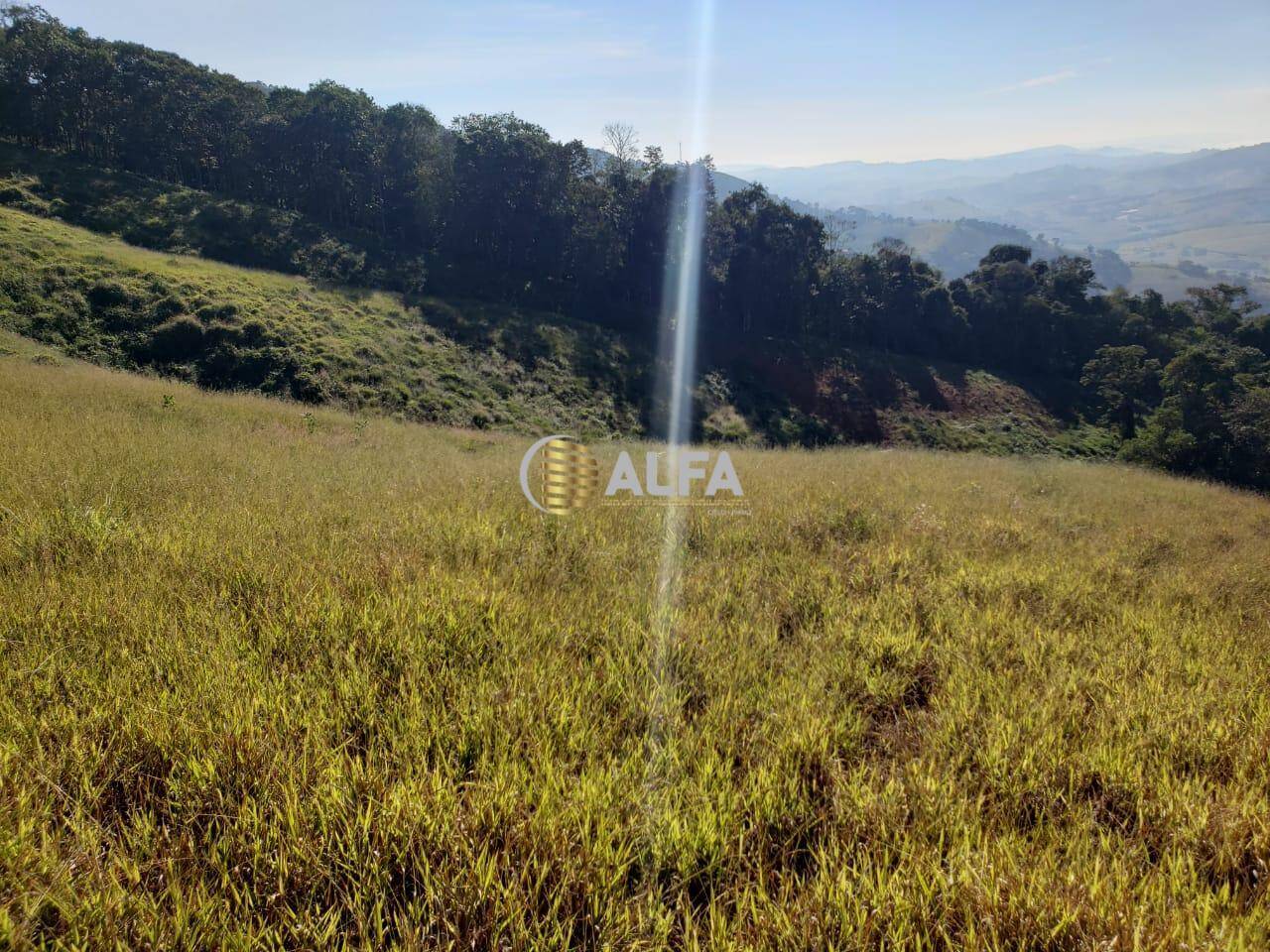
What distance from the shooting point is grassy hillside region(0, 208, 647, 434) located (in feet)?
62.1

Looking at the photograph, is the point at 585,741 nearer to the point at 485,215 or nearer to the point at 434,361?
the point at 434,361

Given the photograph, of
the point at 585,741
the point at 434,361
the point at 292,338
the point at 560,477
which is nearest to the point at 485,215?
the point at 434,361

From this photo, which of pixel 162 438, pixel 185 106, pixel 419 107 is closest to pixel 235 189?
pixel 185 106

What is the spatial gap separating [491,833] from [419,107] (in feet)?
179

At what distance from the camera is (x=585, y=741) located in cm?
247

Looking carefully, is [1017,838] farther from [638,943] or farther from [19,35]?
[19,35]

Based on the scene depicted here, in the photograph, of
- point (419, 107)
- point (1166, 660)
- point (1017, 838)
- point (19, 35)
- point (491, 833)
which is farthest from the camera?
point (419, 107)

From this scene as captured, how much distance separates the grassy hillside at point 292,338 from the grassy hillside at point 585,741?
→ 17.2m

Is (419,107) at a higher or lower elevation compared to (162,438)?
higher

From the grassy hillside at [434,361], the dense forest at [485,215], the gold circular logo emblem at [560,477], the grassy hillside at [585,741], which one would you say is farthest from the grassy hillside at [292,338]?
the grassy hillside at [585,741]

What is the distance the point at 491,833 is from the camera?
Result: 6.27ft

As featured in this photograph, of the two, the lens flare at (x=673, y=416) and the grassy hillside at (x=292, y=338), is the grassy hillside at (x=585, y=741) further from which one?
the grassy hillside at (x=292, y=338)

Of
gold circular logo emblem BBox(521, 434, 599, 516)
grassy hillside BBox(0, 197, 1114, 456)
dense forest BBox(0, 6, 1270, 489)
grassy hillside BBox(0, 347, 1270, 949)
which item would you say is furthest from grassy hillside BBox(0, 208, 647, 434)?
grassy hillside BBox(0, 347, 1270, 949)

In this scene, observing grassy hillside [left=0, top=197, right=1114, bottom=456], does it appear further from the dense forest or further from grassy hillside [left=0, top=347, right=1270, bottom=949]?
grassy hillside [left=0, top=347, right=1270, bottom=949]
